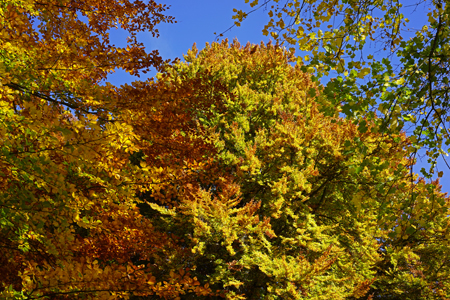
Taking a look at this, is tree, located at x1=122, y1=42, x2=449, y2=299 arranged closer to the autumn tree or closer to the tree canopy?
the tree canopy

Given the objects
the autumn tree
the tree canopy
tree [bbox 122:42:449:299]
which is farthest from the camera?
tree [bbox 122:42:449:299]

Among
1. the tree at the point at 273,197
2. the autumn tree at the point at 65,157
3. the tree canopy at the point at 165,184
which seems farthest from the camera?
the tree at the point at 273,197

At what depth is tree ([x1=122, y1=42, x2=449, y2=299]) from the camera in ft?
17.4

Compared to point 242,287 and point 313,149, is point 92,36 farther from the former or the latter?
point 242,287

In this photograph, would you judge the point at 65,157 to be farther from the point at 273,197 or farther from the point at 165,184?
the point at 273,197

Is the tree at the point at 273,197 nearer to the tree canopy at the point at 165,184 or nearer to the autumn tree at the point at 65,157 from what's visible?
the tree canopy at the point at 165,184

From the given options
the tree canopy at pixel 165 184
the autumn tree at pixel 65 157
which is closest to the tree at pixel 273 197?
the tree canopy at pixel 165 184

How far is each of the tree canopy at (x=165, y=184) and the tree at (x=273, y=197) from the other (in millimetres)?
52

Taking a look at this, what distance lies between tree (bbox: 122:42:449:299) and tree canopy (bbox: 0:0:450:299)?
5 cm

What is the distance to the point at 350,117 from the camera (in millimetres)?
3088

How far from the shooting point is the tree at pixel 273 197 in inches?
209

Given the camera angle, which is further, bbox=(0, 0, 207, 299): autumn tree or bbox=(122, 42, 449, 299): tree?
bbox=(122, 42, 449, 299): tree

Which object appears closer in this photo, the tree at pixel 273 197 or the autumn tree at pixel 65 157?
the autumn tree at pixel 65 157

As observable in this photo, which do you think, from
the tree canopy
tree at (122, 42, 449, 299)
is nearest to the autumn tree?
the tree canopy
